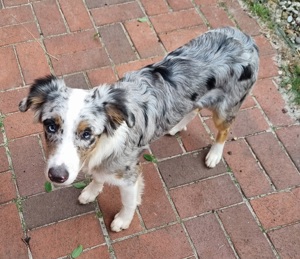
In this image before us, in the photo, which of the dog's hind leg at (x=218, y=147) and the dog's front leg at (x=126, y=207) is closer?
the dog's front leg at (x=126, y=207)

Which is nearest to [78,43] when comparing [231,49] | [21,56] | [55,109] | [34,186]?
[21,56]

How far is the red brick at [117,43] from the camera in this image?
4.12 m

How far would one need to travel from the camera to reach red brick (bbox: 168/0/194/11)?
4559 mm

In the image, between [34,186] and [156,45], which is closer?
[34,186]

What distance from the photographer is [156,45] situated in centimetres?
423

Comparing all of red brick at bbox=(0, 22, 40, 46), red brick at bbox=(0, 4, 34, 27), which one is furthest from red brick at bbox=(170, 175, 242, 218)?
red brick at bbox=(0, 4, 34, 27)

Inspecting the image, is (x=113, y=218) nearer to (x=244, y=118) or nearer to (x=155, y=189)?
(x=155, y=189)

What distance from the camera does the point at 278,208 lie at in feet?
11.1

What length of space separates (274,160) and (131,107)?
1600 millimetres

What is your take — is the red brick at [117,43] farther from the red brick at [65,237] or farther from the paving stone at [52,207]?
the red brick at [65,237]

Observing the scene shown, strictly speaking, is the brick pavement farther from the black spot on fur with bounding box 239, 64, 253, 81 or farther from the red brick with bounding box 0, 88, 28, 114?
the black spot on fur with bounding box 239, 64, 253, 81

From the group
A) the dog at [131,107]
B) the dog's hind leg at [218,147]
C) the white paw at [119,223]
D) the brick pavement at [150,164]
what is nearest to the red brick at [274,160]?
the brick pavement at [150,164]

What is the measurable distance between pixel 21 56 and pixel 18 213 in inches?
60.9

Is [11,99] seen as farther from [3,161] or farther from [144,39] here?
[144,39]
